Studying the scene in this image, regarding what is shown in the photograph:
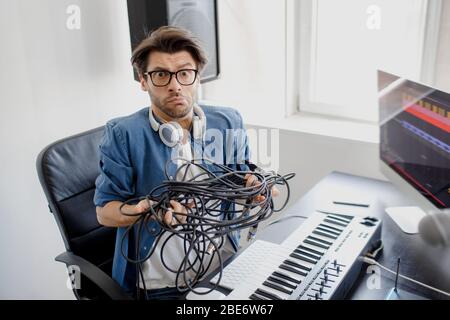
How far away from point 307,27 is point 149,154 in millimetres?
1144

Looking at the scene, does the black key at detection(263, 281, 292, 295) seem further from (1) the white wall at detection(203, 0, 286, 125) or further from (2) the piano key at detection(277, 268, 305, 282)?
(1) the white wall at detection(203, 0, 286, 125)

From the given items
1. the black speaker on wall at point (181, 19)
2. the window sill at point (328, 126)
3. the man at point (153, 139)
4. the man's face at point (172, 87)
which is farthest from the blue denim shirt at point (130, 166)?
the window sill at point (328, 126)

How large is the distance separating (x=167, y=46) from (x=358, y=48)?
3.63 ft

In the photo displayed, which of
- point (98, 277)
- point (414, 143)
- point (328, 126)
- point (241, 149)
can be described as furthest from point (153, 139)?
point (328, 126)

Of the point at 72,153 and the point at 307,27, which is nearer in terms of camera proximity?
the point at 72,153

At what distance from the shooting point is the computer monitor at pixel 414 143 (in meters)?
1.22

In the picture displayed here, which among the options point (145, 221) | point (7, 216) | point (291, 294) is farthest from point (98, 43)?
point (291, 294)

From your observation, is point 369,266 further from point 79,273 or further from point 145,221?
point 79,273

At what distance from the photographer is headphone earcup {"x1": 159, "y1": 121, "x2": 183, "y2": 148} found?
126cm

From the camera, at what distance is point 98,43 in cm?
183

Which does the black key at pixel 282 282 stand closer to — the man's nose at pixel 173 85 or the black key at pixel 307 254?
the black key at pixel 307 254

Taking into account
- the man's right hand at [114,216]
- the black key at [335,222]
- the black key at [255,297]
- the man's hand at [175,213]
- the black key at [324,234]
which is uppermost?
the man's hand at [175,213]

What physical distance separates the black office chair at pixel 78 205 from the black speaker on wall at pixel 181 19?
0.55 m

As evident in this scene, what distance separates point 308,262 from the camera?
3.71 feet
